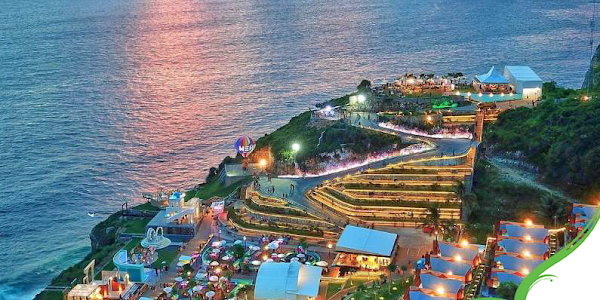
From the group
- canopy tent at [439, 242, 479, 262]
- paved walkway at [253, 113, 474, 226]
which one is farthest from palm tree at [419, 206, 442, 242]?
paved walkway at [253, 113, 474, 226]

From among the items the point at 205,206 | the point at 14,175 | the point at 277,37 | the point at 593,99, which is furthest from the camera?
the point at 277,37

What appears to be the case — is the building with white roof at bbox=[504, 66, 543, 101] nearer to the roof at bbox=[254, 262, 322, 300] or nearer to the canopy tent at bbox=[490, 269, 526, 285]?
the roof at bbox=[254, 262, 322, 300]

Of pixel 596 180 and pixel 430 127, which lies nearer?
pixel 596 180

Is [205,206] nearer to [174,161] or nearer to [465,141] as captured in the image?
[465,141]

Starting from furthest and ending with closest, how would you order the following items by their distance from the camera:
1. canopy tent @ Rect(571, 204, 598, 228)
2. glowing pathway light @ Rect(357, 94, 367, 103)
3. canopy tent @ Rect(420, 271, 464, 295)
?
glowing pathway light @ Rect(357, 94, 367, 103)
canopy tent @ Rect(571, 204, 598, 228)
canopy tent @ Rect(420, 271, 464, 295)

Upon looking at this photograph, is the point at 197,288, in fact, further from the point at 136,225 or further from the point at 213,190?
the point at 213,190

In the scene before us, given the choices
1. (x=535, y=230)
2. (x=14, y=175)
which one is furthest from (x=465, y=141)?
(x=14, y=175)

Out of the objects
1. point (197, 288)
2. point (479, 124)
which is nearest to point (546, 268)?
point (197, 288)

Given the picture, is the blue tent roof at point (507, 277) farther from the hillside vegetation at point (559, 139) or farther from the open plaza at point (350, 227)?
the hillside vegetation at point (559, 139)
